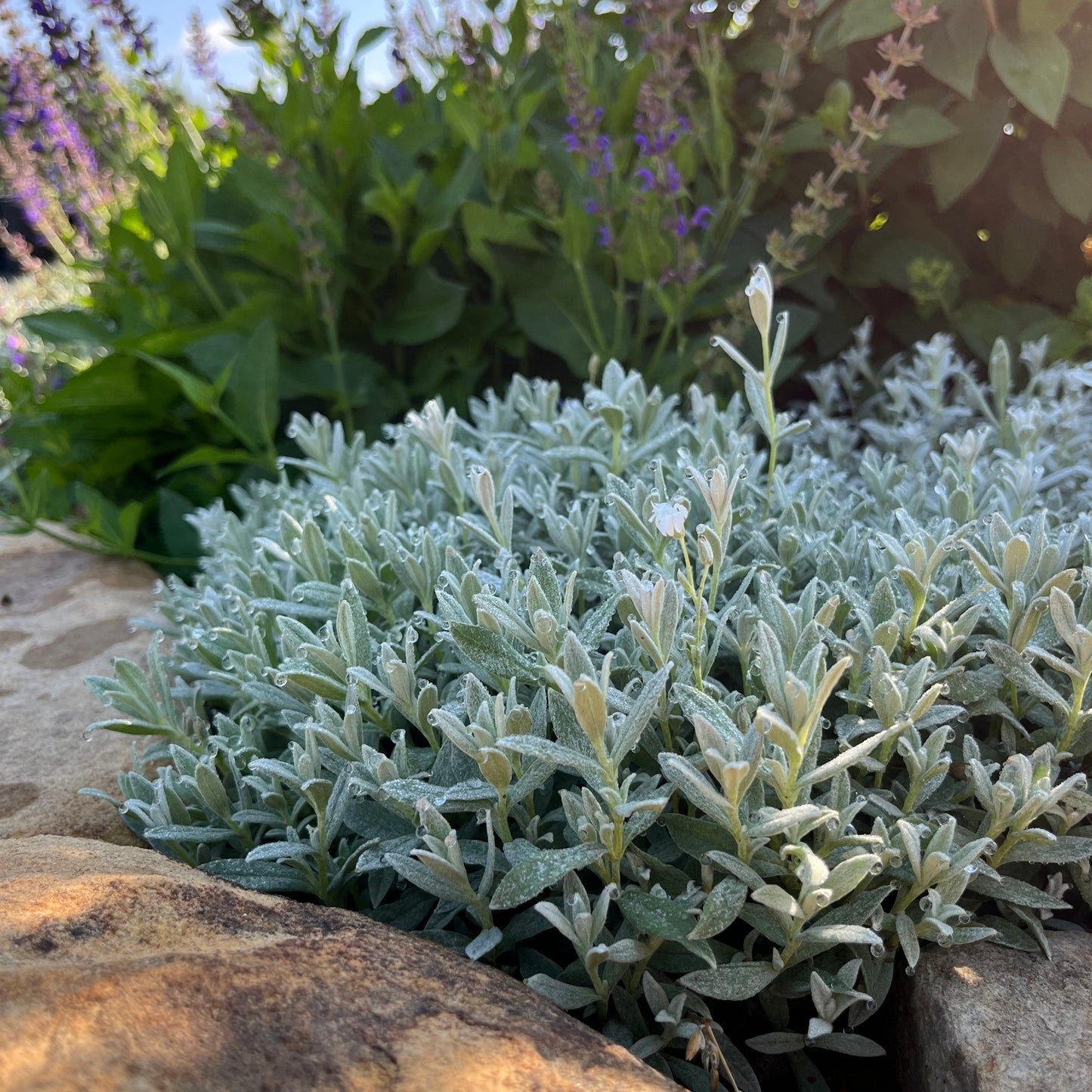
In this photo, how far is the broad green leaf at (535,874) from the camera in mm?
1165

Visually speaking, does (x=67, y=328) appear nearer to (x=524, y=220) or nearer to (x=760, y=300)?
(x=524, y=220)

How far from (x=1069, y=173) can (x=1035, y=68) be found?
0.39m

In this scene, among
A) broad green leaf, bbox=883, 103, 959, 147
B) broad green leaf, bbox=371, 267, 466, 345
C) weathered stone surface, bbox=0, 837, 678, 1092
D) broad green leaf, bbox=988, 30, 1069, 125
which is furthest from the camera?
broad green leaf, bbox=371, 267, 466, 345

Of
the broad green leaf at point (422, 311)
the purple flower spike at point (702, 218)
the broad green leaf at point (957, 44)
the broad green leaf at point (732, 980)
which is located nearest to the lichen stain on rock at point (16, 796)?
the broad green leaf at point (732, 980)

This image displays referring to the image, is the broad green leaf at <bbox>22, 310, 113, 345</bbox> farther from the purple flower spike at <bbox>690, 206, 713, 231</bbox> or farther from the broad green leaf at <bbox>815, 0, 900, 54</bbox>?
the broad green leaf at <bbox>815, 0, 900, 54</bbox>

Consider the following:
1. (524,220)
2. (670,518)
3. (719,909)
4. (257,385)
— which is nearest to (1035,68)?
(524,220)

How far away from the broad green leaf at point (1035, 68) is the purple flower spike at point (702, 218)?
0.79 meters

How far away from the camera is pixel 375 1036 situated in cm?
104

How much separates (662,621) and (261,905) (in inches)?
24.5

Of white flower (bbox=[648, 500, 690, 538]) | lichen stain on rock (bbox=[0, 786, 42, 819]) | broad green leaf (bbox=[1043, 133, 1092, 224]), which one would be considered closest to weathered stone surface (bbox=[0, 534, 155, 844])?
lichen stain on rock (bbox=[0, 786, 42, 819])

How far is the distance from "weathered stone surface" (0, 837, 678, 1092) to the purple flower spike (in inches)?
82.0

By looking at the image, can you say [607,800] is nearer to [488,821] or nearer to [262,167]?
[488,821]

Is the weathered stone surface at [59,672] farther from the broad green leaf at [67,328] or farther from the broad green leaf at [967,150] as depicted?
the broad green leaf at [967,150]

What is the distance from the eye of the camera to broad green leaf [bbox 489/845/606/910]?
117 centimetres
